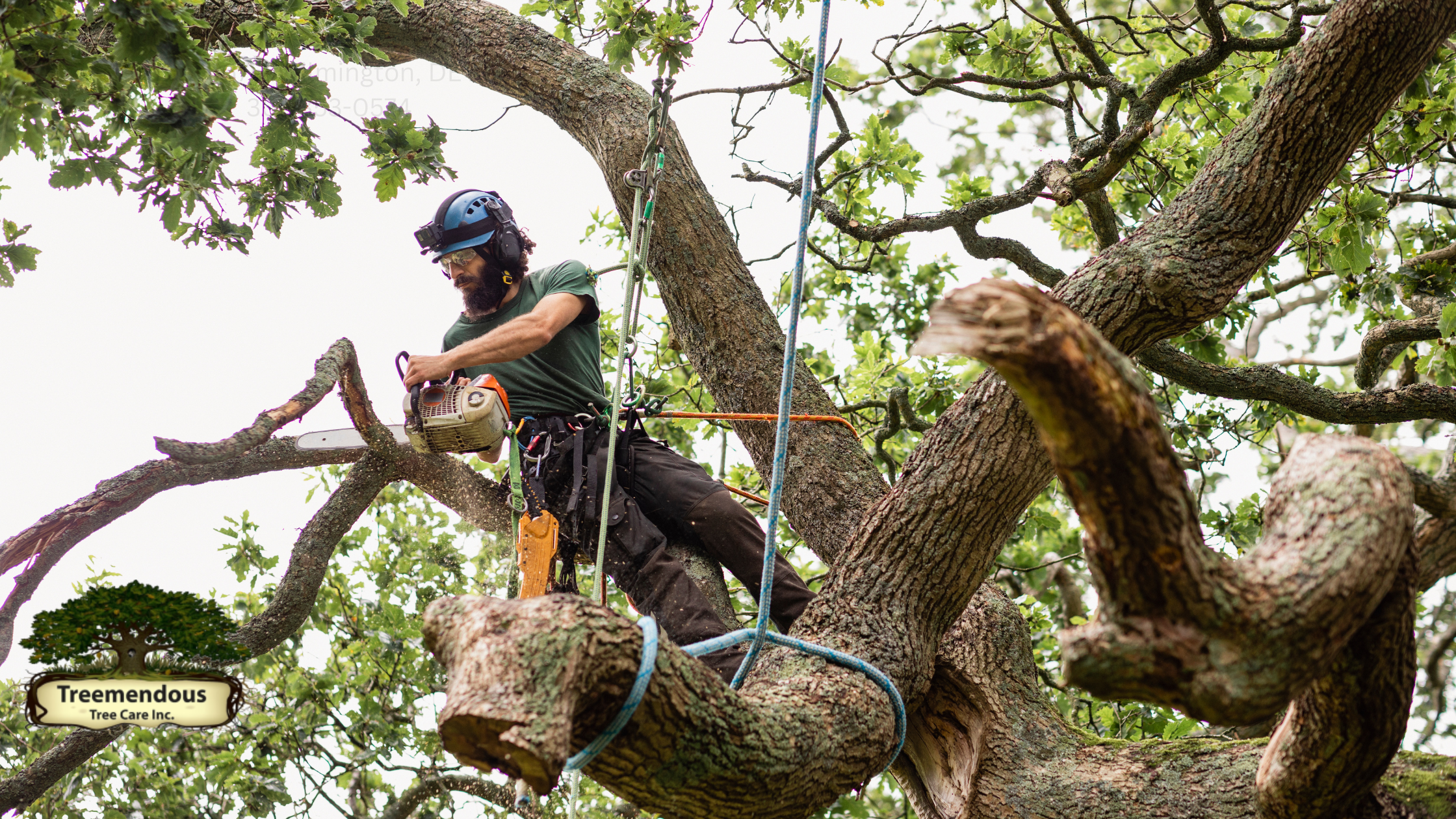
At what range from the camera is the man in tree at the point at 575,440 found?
3418mm

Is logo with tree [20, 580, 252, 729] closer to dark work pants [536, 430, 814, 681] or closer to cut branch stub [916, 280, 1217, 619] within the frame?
dark work pants [536, 430, 814, 681]

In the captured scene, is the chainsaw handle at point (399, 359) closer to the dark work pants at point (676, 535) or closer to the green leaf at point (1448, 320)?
the dark work pants at point (676, 535)

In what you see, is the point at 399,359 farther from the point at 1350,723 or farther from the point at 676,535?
the point at 1350,723

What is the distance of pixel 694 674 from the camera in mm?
2064

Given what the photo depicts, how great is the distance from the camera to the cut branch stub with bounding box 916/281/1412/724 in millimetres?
1441

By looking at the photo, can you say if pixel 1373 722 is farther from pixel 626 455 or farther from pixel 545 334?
pixel 545 334

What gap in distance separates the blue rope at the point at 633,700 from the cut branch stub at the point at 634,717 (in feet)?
0.05

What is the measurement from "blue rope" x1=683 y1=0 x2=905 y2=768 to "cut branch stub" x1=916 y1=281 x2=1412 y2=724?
0.86 meters

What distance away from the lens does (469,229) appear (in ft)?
13.5

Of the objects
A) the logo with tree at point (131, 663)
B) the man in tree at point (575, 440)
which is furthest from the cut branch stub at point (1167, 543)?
the logo with tree at point (131, 663)

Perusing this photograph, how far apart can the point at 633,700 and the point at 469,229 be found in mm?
2596

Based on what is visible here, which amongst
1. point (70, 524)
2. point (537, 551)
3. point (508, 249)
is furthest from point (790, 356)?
point (70, 524)

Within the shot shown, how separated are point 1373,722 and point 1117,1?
8.31m

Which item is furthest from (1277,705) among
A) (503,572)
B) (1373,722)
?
(503,572)
